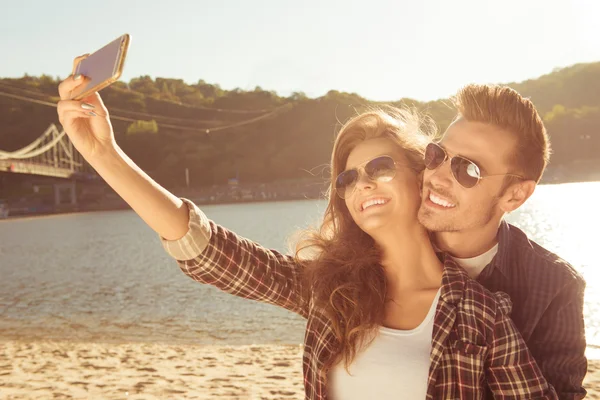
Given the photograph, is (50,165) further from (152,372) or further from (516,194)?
(516,194)

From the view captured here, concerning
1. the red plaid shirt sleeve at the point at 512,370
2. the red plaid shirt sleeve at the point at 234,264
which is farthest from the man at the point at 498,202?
the red plaid shirt sleeve at the point at 234,264

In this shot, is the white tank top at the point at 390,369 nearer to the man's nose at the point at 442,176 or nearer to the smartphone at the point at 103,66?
the man's nose at the point at 442,176

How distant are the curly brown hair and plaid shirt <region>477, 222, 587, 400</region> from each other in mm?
313

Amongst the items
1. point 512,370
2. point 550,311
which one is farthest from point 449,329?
point 550,311

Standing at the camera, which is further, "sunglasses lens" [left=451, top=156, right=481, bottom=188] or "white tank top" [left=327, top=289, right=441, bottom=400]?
"sunglasses lens" [left=451, top=156, right=481, bottom=188]

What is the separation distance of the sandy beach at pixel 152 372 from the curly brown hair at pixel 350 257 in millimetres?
3161

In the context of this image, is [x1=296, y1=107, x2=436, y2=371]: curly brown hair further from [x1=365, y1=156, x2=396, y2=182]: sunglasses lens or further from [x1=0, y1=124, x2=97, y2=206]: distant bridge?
[x1=0, y1=124, x2=97, y2=206]: distant bridge

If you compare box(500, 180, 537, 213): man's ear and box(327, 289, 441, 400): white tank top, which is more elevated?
box(500, 180, 537, 213): man's ear

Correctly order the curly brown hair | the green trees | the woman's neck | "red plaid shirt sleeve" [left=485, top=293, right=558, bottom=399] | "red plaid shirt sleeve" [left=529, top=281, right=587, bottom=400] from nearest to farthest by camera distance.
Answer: "red plaid shirt sleeve" [left=485, top=293, right=558, bottom=399] → "red plaid shirt sleeve" [left=529, top=281, right=587, bottom=400] → the curly brown hair → the woman's neck → the green trees

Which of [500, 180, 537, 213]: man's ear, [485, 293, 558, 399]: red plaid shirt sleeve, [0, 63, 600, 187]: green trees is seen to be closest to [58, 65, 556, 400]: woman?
[485, 293, 558, 399]: red plaid shirt sleeve

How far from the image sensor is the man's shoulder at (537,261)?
1384mm

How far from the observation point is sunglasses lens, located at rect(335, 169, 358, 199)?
5.18ft

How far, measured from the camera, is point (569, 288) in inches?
54.1

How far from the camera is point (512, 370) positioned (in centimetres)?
123
